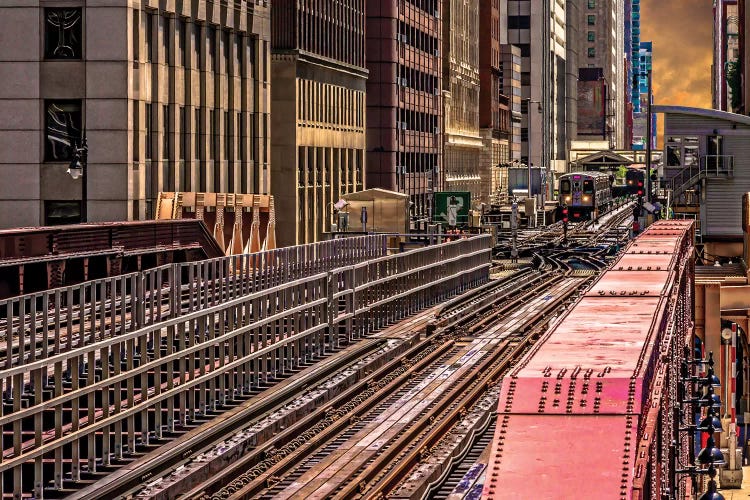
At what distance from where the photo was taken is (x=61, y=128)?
57.1 m

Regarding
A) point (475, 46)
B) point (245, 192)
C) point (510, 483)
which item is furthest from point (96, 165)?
point (475, 46)

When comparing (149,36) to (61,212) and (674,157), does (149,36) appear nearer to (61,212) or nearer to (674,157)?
(61,212)

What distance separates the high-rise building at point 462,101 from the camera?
474 feet

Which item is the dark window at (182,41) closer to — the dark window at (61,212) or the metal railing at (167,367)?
the dark window at (61,212)

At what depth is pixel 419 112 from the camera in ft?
416

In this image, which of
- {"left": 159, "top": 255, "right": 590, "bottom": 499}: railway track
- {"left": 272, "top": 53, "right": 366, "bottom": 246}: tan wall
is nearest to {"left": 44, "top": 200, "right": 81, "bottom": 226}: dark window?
{"left": 159, "top": 255, "right": 590, "bottom": 499}: railway track

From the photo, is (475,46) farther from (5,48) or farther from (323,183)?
(5,48)

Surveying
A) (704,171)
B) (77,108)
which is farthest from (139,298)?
(704,171)

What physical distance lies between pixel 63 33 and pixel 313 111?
34254mm

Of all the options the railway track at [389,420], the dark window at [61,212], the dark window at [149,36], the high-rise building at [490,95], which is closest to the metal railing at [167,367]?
the railway track at [389,420]

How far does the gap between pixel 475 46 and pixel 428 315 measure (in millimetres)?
118366

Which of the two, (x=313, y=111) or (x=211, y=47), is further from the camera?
(x=313, y=111)

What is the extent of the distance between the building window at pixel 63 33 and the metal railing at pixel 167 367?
18.9 metres

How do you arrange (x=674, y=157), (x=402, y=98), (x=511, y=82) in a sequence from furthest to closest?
(x=511, y=82)
(x=402, y=98)
(x=674, y=157)
